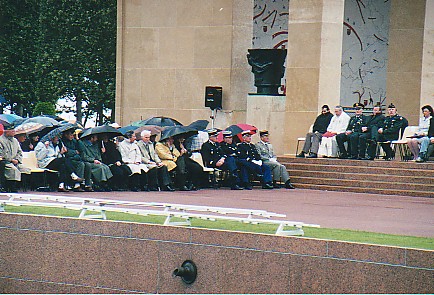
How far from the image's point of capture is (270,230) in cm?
1256

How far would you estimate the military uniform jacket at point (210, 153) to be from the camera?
21891 mm

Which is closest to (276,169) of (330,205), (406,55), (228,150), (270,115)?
(228,150)

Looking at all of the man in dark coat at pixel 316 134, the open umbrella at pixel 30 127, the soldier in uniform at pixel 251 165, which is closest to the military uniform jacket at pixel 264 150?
the soldier in uniform at pixel 251 165

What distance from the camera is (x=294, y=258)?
1172 cm

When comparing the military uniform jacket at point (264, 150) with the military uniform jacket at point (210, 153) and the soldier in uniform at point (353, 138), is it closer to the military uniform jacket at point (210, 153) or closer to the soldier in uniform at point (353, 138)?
the military uniform jacket at point (210, 153)

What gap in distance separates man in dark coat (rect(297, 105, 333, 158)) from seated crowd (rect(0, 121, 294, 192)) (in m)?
1.76

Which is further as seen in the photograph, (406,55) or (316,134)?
(406,55)

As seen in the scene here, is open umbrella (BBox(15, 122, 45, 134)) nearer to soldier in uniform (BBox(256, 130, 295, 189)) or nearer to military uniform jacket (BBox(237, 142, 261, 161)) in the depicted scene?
military uniform jacket (BBox(237, 142, 261, 161))

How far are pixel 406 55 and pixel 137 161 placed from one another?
12756 mm

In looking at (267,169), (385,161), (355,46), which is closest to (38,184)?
(267,169)

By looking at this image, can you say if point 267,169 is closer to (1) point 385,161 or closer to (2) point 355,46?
(1) point 385,161

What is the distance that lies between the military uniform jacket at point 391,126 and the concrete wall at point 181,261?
11893 mm

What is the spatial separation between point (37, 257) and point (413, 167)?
1115cm

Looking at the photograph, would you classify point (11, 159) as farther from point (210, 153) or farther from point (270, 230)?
point (270, 230)
